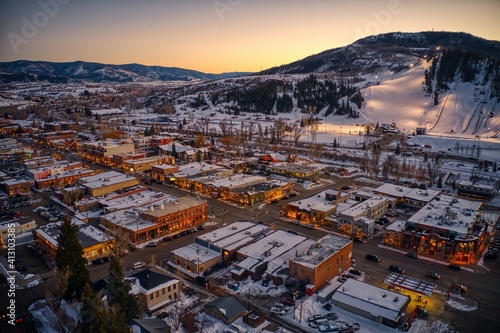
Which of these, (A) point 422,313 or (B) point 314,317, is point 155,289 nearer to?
(B) point 314,317

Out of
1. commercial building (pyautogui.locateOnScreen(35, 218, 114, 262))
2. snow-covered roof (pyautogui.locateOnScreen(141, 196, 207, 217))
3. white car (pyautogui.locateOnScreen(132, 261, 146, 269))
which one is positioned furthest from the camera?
snow-covered roof (pyautogui.locateOnScreen(141, 196, 207, 217))

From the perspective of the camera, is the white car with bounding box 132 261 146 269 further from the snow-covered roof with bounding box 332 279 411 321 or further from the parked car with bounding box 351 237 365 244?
the parked car with bounding box 351 237 365 244

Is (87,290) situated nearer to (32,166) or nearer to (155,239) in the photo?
(155,239)

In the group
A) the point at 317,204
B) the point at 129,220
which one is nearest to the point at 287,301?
the point at 317,204

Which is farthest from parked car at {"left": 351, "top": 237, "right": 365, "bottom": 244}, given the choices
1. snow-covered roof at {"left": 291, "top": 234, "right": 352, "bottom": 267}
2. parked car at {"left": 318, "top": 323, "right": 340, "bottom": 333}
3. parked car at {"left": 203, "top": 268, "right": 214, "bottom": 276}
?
parked car at {"left": 203, "top": 268, "right": 214, "bottom": 276}

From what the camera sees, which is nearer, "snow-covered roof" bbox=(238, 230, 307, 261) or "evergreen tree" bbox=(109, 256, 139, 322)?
"evergreen tree" bbox=(109, 256, 139, 322)
